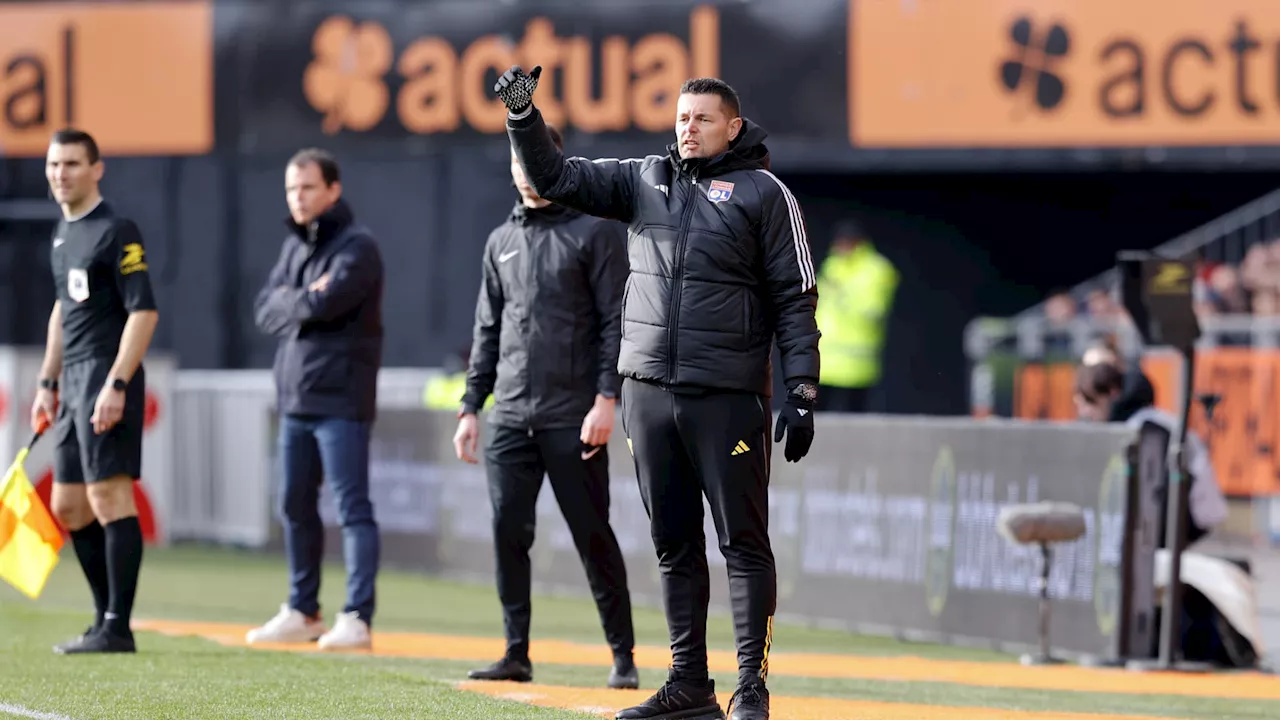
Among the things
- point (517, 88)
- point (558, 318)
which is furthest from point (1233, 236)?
point (517, 88)

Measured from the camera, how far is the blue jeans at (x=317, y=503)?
968 centimetres

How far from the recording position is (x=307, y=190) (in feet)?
32.0

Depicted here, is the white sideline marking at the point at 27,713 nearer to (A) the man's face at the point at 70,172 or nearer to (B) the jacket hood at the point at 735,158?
Result: (A) the man's face at the point at 70,172

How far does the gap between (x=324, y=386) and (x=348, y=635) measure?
112cm

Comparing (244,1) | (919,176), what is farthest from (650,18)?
(919,176)

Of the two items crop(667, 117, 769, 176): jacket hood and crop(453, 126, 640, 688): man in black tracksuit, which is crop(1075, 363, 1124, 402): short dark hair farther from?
crop(667, 117, 769, 176): jacket hood

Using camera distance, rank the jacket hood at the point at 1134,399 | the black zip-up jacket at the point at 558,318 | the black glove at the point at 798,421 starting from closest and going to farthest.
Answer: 1. the black glove at the point at 798,421
2. the black zip-up jacket at the point at 558,318
3. the jacket hood at the point at 1134,399

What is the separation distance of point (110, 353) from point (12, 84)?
11382 millimetres

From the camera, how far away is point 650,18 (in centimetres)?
1800

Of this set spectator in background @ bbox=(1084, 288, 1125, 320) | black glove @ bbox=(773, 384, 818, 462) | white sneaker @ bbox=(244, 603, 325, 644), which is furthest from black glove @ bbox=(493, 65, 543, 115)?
spectator in background @ bbox=(1084, 288, 1125, 320)

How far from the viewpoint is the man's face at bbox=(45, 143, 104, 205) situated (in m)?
8.99

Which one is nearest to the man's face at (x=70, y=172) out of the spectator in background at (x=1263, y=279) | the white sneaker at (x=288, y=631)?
the white sneaker at (x=288, y=631)

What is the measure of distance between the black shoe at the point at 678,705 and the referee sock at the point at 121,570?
2850 mm

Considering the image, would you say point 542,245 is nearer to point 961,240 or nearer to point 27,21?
point 27,21
